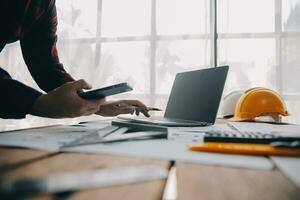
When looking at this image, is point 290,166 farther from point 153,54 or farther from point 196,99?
point 153,54

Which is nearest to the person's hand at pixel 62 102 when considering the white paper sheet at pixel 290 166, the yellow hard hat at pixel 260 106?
the white paper sheet at pixel 290 166

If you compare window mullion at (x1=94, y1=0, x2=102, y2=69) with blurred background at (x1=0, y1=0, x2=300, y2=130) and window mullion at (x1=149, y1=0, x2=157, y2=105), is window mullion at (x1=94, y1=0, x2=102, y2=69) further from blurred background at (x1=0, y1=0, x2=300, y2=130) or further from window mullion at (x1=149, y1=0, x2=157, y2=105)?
window mullion at (x1=149, y1=0, x2=157, y2=105)

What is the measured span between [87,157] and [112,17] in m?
2.05

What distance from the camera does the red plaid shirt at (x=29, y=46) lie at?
64cm

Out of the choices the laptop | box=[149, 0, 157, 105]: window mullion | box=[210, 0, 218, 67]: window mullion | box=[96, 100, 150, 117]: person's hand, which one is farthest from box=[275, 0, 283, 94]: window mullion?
box=[96, 100, 150, 117]: person's hand

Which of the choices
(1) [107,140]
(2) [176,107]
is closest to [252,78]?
(2) [176,107]

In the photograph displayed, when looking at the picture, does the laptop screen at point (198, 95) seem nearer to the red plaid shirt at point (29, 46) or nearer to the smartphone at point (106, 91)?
the smartphone at point (106, 91)

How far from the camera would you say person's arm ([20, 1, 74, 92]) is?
1093 mm

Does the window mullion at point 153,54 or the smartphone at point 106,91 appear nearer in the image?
the smartphone at point 106,91

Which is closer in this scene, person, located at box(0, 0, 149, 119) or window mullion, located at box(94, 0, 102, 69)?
person, located at box(0, 0, 149, 119)

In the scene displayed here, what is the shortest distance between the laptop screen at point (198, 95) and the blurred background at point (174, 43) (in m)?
1.02

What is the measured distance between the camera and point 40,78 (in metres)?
1.14

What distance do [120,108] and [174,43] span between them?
1.25 metres

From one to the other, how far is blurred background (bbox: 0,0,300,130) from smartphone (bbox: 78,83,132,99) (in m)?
1.44
